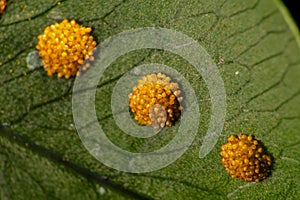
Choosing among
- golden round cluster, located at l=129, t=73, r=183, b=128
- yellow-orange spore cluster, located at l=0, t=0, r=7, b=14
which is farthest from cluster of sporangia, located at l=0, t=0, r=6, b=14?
golden round cluster, located at l=129, t=73, r=183, b=128

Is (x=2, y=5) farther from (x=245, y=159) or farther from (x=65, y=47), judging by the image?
(x=245, y=159)

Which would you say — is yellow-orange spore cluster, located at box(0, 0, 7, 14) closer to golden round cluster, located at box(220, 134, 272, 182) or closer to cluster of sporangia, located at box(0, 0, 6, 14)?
cluster of sporangia, located at box(0, 0, 6, 14)

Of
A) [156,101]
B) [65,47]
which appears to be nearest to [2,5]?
[65,47]

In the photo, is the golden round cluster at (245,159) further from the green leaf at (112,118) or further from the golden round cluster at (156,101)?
the golden round cluster at (156,101)

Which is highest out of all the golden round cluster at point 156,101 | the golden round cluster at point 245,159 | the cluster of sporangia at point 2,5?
the cluster of sporangia at point 2,5

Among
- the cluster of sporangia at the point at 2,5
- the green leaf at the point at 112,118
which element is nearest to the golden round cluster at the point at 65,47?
the green leaf at the point at 112,118

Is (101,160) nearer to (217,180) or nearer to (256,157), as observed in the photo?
(217,180)
